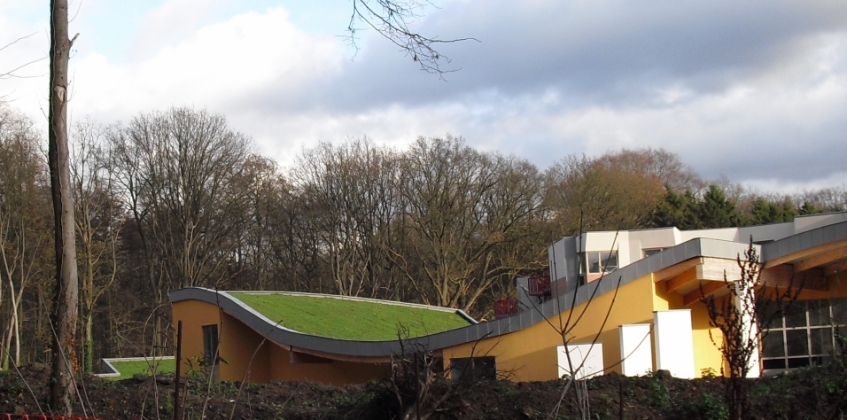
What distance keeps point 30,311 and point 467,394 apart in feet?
103

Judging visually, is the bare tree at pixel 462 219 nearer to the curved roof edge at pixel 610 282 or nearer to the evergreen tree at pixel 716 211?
the evergreen tree at pixel 716 211

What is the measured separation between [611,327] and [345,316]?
10.4 meters

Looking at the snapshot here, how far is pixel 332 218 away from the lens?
3950 cm

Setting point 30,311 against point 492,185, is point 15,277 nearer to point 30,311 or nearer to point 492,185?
point 30,311

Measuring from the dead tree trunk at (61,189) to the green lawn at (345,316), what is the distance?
12357 millimetres

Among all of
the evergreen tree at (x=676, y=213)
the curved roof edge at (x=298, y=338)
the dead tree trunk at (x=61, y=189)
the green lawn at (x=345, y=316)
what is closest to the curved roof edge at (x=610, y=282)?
the curved roof edge at (x=298, y=338)

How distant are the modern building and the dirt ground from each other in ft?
6.26

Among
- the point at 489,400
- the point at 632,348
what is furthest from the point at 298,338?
the point at 489,400

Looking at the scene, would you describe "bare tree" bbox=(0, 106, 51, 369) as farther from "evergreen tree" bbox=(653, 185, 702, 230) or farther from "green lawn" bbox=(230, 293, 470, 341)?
"evergreen tree" bbox=(653, 185, 702, 230)

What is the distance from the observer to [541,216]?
3809 centimetres

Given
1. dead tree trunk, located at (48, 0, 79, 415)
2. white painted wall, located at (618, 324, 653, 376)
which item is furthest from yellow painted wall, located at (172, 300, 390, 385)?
dead tree trunk, located at (48, 0, 79, 415)

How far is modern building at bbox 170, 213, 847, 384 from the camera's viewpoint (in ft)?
46.6

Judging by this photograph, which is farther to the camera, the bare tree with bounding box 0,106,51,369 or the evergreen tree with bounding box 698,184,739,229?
the evergreen tree with bounding box 698,184,739,229

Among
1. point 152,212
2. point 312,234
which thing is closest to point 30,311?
point 152,212
